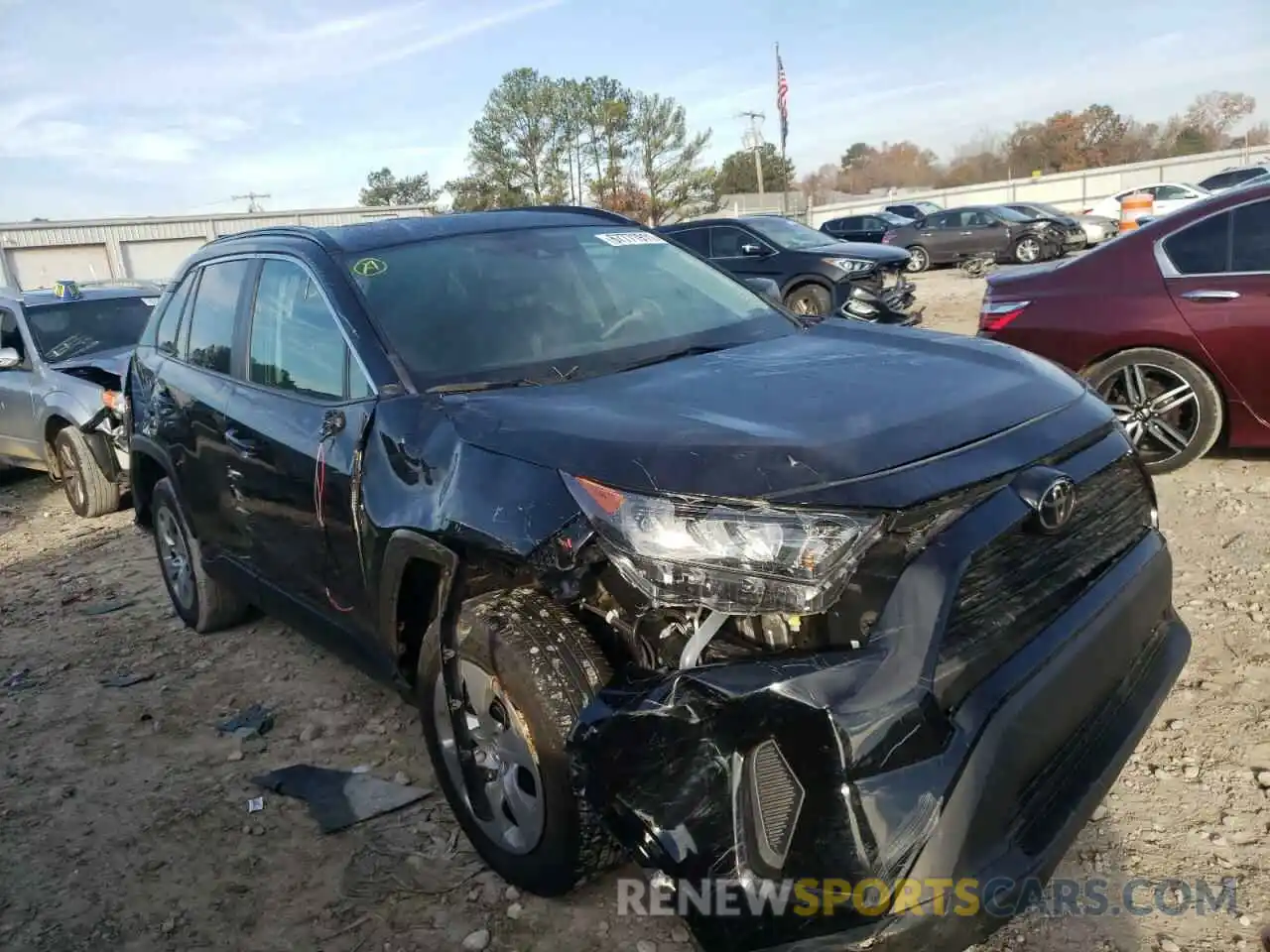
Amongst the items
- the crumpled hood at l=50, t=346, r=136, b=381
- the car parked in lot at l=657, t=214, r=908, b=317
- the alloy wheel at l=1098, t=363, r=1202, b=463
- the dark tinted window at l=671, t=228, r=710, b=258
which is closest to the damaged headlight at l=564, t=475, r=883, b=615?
the alloy wheel at l=1098, t=363, r=1202, b=463

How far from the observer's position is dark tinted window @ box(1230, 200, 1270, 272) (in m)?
5.16

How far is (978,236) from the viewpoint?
77.0ft

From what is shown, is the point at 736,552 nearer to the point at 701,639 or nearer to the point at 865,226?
the point at 701,639

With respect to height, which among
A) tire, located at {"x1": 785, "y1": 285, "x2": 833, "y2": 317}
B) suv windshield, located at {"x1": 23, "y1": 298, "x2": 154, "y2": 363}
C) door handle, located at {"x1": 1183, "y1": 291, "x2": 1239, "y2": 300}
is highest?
suv windshield, located at {"x1": 23, "y1": 298, "x2": 154, "y2": 363}

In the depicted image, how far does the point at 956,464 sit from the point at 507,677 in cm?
116

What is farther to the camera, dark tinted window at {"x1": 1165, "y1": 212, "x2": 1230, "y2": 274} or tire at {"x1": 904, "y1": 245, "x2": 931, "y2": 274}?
tire at {"x1": 904, "y1": 245, "x2": 931, "y2": 274}

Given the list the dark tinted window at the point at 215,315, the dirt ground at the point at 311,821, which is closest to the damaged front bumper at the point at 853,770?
the dirt ground at the point at 311,821

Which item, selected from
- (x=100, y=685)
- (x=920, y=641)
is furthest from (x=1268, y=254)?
(x=100, y=685)

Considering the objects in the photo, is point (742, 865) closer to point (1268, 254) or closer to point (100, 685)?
point (100, 685)

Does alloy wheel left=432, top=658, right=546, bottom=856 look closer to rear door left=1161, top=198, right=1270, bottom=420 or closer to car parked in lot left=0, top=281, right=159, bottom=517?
rear door left=1161, top=198, right=1270, bottom=420

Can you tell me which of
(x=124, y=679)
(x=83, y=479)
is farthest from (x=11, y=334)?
(x=124, y=679)

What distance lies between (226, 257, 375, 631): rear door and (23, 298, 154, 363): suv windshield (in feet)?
16.4

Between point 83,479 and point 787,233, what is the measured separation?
9.68 metres

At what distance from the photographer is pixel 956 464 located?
6.84 ft
